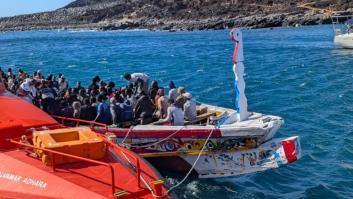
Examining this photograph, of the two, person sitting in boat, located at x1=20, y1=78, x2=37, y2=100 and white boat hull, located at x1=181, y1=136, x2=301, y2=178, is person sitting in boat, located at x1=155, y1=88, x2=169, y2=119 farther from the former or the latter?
person sitting in boat, located at x1=20, y1=78, x2=37, y2=100

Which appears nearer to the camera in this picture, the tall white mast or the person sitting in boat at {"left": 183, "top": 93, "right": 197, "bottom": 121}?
the tall white mast

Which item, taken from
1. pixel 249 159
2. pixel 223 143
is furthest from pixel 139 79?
pixel 249 159

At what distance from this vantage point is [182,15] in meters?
122

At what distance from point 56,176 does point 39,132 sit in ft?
4.01

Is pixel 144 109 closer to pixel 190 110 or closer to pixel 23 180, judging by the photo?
pixel 190 110

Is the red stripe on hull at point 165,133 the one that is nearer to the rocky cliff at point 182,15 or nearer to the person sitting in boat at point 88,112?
the person sitting in boat at point 88,112

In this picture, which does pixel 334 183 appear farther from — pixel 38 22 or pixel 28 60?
pixel 38 22

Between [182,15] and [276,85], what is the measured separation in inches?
3671

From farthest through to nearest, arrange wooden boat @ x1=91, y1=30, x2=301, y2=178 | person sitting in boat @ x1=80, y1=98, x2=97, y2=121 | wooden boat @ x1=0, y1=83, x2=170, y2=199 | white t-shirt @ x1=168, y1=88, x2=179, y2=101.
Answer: white t-shirt @ x1=168, y1=88, x2=179, y2=101 < person sitting in boat @ x1=80, y1=98, x2=97, y2=121 < wooden boat @ x1=91, y1=30, x2=301, y2=178 < wooden boat @ x1=0, y1=83, x2=170, y2=199

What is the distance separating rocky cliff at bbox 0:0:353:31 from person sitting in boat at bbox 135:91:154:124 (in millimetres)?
73817

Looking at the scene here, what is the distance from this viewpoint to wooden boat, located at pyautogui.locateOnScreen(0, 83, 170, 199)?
804cm

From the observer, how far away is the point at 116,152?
9.38 m

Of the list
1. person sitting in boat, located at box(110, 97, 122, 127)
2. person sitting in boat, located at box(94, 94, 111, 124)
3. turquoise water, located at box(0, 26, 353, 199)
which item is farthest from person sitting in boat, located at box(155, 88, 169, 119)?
turquoise water, located at box(0, 26, 353, 199)

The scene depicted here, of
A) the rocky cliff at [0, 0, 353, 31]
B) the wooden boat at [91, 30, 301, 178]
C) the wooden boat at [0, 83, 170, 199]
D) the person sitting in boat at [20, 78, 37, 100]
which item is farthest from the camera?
the rocky cliff at [0, 0, 353, 31]
